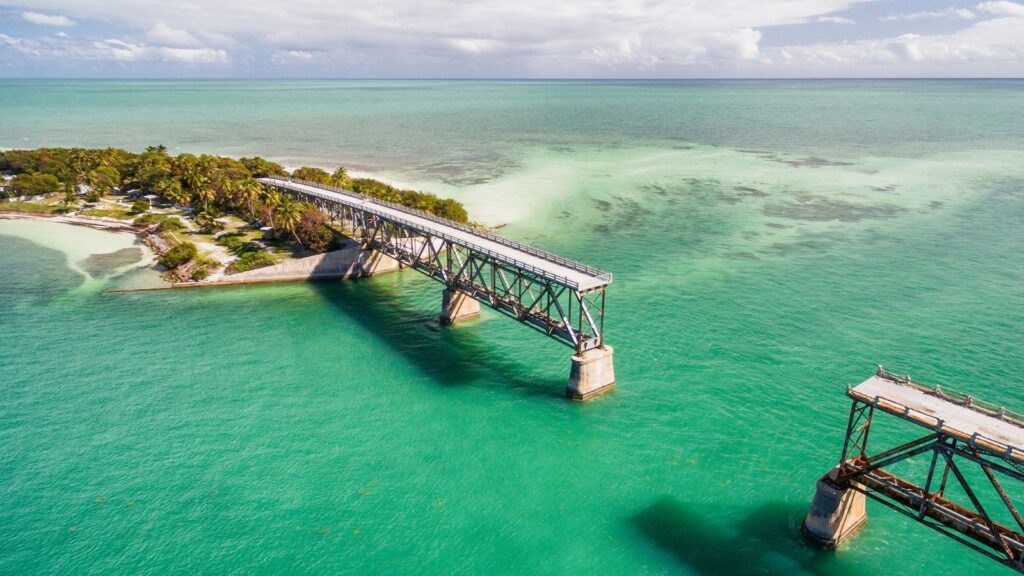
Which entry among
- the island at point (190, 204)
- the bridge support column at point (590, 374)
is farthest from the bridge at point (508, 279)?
the island at point (190, 204)

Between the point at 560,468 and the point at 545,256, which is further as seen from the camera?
the point at 545,256

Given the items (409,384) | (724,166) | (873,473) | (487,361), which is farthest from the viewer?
(724,166)

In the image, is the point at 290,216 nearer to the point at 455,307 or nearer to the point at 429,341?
the point at 455,307

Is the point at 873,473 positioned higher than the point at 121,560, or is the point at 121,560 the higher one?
the point at 873,473

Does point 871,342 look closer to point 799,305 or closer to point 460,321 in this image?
point 799,305

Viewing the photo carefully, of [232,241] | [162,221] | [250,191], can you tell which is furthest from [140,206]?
[232,241]

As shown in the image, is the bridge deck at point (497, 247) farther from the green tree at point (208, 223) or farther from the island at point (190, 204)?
the green tree at point (208, 223)

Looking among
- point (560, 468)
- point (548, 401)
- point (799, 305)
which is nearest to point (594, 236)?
point (799, 305)

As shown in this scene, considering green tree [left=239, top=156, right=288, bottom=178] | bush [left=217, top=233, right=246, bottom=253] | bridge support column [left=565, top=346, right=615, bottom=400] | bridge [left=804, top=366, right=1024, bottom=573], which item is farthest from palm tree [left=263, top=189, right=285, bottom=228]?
bridge [left=804, top=366, right=1024, bottom=573]
